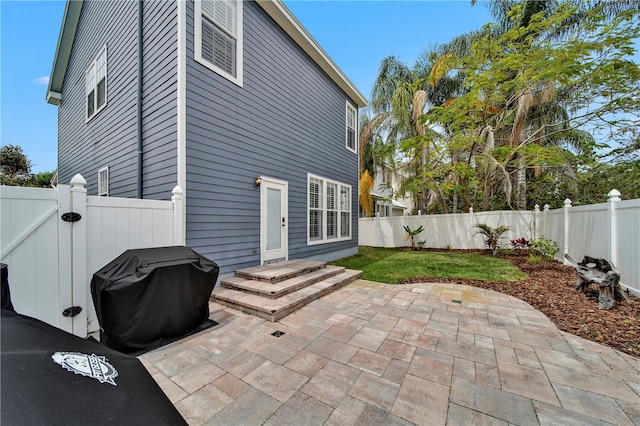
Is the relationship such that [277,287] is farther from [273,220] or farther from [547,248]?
[547,248]

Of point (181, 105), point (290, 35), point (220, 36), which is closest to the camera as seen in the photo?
point (181, 105)

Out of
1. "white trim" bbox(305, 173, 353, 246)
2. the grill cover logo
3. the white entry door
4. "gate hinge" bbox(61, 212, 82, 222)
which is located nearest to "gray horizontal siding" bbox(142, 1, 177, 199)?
"gate hinge" bbox(61, 212, 82, 222)

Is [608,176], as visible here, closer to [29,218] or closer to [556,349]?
[556,349]

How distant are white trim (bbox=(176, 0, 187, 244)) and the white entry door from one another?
1719 millimetres

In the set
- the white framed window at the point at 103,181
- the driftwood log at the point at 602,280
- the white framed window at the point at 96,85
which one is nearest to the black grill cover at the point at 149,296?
the white framed window at the point at 103,181

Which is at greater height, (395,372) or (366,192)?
(366,192)

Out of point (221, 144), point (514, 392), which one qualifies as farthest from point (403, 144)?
point (514, 392)

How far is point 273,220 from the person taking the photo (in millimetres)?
5883

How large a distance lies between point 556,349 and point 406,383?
190 cm

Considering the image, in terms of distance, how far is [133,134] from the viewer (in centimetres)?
506

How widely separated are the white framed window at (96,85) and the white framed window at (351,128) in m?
7.08

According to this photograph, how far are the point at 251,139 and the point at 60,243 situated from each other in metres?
3.50

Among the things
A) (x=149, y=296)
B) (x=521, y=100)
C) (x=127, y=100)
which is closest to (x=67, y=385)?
(x=149, y=296)

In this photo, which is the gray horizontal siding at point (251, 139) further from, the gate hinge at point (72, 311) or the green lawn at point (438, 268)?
the green lawn at point (438, 268)
